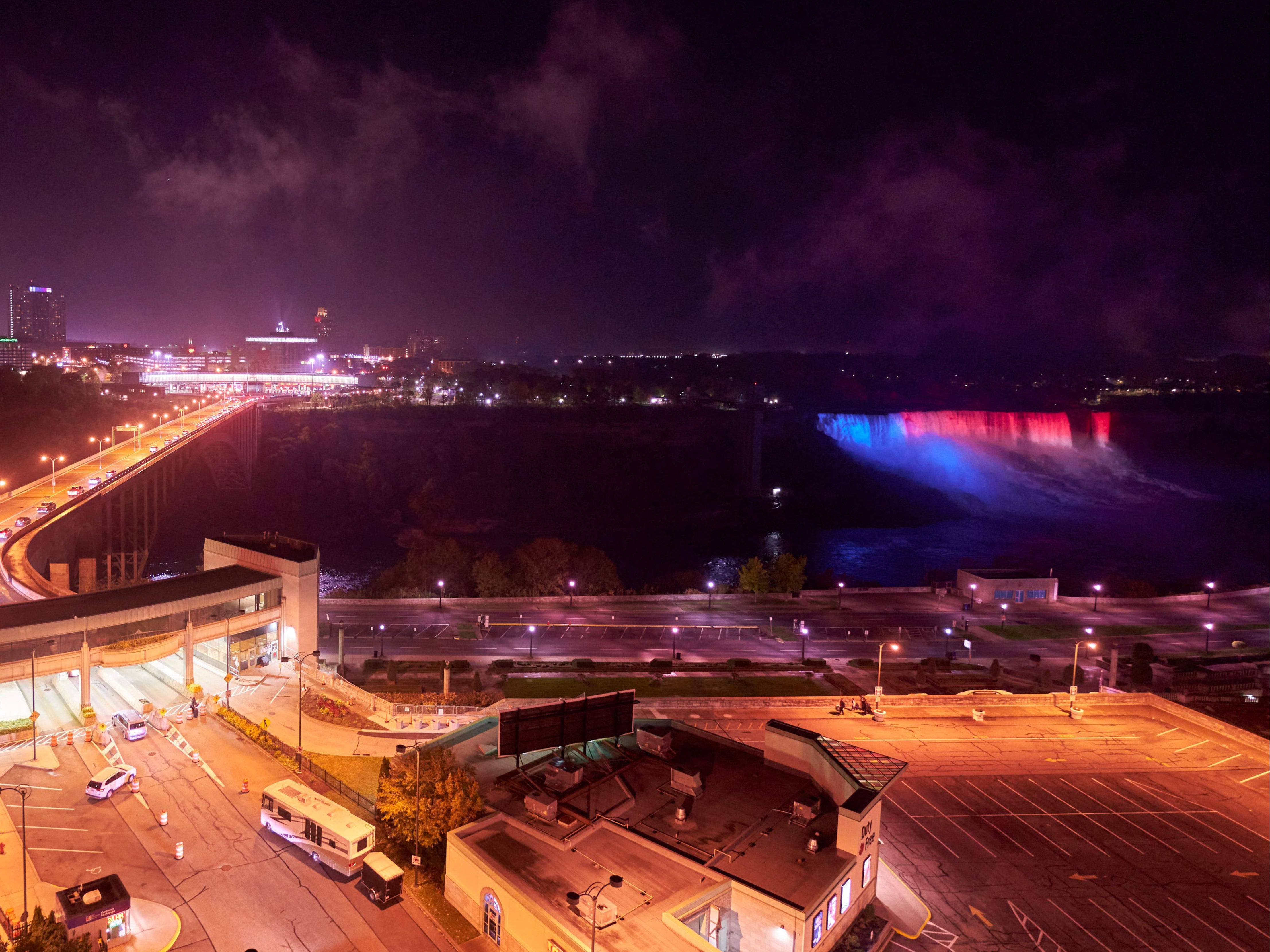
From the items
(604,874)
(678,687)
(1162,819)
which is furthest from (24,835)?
(1162,819)

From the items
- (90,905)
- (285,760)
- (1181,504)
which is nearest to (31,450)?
(285,760)

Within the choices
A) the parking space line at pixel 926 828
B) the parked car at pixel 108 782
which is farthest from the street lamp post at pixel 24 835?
the parking space line at pixel 926 828

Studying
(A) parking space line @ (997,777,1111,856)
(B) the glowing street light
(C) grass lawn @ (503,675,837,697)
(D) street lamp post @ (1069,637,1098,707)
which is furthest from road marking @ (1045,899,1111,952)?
(C) grass lawn @ (503,675,837,697)

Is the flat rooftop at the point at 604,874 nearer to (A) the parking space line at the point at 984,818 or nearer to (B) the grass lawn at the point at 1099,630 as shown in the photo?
(A) the parking space line at the point at 984,818

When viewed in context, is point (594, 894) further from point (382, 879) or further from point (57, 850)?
point (57, 850)

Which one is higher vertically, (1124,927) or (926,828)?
(926,828)

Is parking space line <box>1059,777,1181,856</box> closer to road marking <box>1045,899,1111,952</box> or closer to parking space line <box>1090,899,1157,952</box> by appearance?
parking space line <box>1090,899,1157,952</box>
